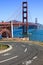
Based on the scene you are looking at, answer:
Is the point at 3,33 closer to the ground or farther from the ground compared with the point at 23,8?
closer to the ground

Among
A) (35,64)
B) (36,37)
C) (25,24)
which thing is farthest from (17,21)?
(35,64)

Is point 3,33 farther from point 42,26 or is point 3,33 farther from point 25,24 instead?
point 42,26

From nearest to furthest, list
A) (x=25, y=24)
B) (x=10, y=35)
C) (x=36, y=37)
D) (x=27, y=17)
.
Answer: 1. (x=36, y=37)
2. (x=10, y=35)
3. (x=25, y=24)
4. (x=27, y=17)

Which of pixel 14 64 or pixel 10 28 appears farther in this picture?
pixel 10 28

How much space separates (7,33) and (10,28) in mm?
2836

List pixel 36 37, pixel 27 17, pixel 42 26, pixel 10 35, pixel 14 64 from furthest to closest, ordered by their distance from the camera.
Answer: pixel 42 26
pixel 27 17
pixel 10 35
pixel 36 37
pixel 14 64

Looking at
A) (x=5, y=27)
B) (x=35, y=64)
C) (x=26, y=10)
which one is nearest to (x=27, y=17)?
(x=26, y=10)

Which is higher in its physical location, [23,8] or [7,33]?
[23,8]

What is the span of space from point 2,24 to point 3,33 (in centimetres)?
413

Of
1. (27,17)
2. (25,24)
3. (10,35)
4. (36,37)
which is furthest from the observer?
(27,17)

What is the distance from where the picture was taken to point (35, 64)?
54.1ft

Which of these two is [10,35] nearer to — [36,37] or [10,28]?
[10,28]

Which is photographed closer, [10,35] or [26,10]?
[10,35]

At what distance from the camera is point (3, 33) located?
312 ft
